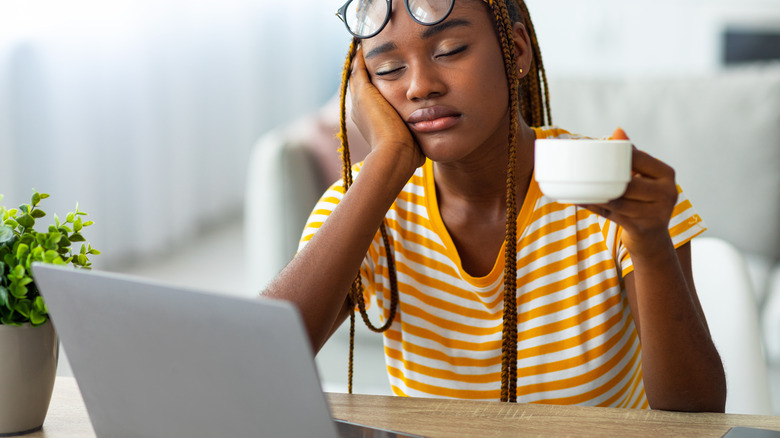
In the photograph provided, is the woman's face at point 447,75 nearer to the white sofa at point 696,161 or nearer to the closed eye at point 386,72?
the closed eye at point 386,72

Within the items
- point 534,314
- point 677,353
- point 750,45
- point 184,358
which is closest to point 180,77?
point 750,45

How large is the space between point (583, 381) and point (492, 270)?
0.19 m

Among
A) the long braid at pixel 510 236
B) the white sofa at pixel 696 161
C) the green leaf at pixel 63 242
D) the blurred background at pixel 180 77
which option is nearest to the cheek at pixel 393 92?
the long braid at pixel 510 236

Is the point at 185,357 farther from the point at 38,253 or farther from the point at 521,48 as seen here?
the point at 521,48

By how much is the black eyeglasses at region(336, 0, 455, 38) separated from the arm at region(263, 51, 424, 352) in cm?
13

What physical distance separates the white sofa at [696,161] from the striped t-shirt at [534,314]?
1136 mm

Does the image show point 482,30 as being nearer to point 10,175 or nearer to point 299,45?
point 10,175

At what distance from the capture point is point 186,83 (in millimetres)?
3732

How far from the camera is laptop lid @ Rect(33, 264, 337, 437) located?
0.55m

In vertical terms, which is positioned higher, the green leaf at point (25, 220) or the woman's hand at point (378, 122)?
the woman's hand at point (378, 122)

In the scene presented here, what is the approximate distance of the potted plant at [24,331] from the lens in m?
0.76

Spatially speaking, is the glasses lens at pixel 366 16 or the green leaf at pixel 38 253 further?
the glasses lens at pixel 366 16

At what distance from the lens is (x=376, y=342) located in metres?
2.26

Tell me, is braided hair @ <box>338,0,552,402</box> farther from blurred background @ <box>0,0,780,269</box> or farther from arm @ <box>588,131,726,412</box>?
blurred background @ <box>0,0,780,269</box>
